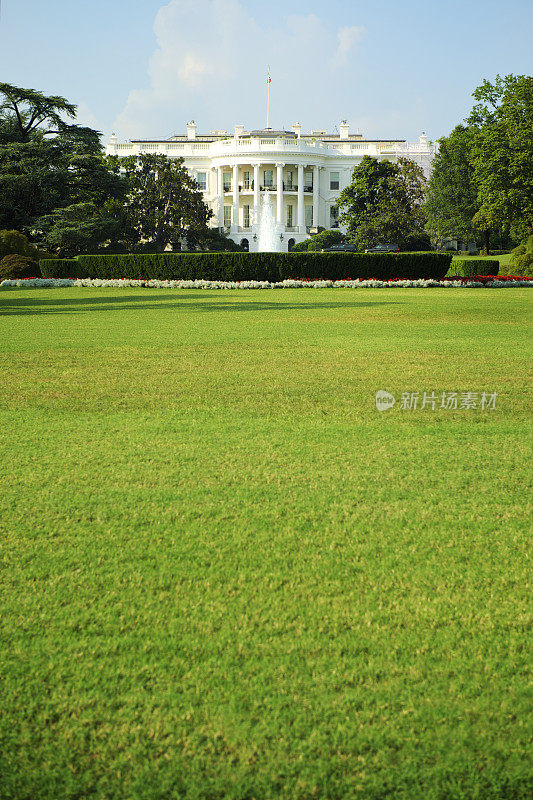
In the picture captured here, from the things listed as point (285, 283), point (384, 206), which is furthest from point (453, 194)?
point (285, 283)

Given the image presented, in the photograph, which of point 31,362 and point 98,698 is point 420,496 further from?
point 31,362

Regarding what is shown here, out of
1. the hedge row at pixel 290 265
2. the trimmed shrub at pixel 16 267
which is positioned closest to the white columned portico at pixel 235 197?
the trimmed shrub at pixel 16 267

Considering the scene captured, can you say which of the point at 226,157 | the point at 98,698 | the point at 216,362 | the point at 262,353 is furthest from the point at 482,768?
the point at 226,157

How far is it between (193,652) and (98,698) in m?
0.37

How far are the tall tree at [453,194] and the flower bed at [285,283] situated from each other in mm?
25319

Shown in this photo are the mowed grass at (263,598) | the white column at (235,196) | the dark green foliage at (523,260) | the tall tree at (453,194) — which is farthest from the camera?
the white column at (235,196)

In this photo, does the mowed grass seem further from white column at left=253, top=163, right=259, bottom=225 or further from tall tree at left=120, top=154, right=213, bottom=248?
white column at left=253, top=163, right=259, bottom=225

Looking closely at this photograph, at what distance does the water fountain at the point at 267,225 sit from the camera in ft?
227

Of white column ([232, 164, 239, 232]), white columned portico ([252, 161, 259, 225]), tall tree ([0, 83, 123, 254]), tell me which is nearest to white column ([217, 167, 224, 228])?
white column ([232, 164, 239, 232])

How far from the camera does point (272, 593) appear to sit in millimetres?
2902

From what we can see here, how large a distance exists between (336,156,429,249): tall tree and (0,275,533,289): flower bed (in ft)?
87.5

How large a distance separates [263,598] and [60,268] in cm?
3130

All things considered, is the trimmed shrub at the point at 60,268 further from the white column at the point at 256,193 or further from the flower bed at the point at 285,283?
the white column at the point at 256,193

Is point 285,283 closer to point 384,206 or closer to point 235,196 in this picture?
point 384,206
